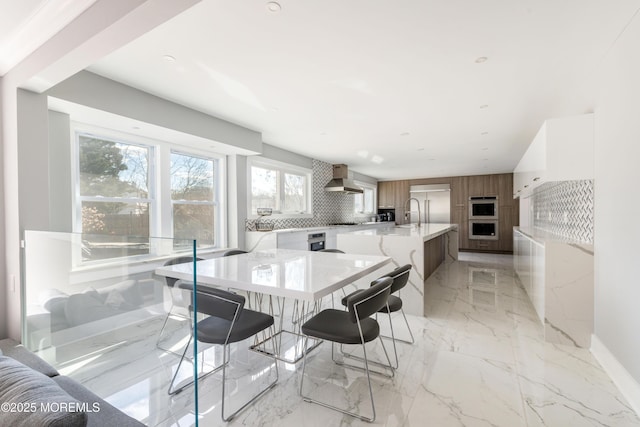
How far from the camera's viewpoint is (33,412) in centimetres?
74

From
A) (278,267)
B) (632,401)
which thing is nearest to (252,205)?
(278,267)

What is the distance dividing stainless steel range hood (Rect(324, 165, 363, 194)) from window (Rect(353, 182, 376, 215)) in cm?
143

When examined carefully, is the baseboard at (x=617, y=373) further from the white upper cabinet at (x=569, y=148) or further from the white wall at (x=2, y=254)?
the white wall at (x=2, y=254)

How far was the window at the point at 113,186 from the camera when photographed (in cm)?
294

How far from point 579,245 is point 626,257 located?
0.62m

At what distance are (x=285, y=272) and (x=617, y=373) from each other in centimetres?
235

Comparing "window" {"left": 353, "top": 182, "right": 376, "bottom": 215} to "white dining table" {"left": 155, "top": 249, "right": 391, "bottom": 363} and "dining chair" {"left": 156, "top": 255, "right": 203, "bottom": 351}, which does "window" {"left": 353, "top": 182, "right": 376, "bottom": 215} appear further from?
"dining chair" {"left": 156, "top": 255, "right": 203, "bottom": 351}

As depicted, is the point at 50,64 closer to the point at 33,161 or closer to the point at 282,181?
the point at 33,161

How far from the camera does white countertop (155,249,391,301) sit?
58.0 inches

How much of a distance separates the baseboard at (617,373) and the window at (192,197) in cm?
428

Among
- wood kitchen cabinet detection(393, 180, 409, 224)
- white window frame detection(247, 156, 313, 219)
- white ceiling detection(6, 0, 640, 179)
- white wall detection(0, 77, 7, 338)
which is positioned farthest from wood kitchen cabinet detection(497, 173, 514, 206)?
white wall detection(0, 77, 7, 338)

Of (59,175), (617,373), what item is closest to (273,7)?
(59,175)

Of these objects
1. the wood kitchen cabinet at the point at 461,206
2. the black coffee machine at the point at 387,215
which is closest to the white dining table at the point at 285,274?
the black coffee machine at the point at 387,215

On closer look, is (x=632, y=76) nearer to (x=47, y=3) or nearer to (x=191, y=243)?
(x=191, y=243)
